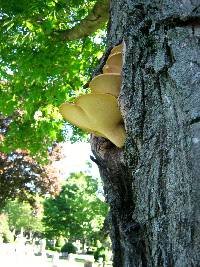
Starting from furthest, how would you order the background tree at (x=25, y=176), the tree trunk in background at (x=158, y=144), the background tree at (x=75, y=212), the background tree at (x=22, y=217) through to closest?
1. the background tree at (x=22, y=217)
2. the background tree at (x=75, y=212)
3. the background tree at (x=25, y=176)
4. the tree trunk in background at (x=158, y=144)

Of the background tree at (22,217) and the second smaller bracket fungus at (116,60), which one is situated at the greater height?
the background tree at (22,217)

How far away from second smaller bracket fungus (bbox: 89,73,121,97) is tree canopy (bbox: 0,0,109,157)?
13.7 ft

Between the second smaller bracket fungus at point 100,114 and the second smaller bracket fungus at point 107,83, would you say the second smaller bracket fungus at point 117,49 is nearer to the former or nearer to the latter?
the second smaller bracket fungus at point 107,83

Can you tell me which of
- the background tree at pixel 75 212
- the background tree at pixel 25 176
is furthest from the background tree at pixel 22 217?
the background tree at pixel 25 176

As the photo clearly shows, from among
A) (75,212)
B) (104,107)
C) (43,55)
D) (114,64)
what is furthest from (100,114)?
(75,212)

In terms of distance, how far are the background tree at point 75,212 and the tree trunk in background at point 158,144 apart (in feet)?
127

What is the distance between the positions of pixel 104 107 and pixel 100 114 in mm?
62

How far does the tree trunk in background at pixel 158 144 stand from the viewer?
133 cm

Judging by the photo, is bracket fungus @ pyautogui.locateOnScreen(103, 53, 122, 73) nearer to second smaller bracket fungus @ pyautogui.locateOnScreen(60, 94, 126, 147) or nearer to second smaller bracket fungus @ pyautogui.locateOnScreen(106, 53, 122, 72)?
second smaller bracket fungus @ pyautogui.locateOnScreen(106, 53, 122, 72)

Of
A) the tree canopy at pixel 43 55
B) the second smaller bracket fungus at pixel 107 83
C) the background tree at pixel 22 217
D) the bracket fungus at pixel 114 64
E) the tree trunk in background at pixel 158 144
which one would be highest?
the background tree at pixel 22 217

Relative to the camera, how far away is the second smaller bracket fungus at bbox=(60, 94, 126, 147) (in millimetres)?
1889

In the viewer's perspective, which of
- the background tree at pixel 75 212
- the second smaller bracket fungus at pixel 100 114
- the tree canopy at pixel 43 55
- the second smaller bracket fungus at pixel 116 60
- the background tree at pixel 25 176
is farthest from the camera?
the background tree at pixel 75 212

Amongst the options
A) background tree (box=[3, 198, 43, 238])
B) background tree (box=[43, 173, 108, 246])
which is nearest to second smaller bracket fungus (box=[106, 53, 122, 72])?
background tree (box=[43, 173, 108, 246])

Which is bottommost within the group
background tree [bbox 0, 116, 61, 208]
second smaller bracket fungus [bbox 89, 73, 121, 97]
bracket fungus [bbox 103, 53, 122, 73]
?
second smaller bracket fungus [bbox 89, 73, 121, 97]
